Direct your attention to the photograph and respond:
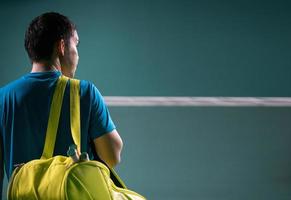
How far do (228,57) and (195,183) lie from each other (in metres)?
0.96

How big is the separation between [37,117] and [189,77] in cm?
310

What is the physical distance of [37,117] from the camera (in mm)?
1690

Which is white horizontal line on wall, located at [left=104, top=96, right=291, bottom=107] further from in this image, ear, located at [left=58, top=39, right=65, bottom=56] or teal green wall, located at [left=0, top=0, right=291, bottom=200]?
ear, located at [left=58, top=39, right=65, bottom=56]

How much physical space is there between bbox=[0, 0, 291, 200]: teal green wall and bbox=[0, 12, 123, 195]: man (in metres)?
2.84

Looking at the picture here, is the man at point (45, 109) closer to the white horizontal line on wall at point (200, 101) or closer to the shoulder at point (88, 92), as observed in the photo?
the shoulder at point (88, 92)

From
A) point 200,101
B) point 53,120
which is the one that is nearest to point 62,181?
point 53,120

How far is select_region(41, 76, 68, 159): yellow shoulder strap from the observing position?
1655mm

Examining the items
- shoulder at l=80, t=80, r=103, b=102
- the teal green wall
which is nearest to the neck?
shoulder at l=80, t=80, r=103, b=102

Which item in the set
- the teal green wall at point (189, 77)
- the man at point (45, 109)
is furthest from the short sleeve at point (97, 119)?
the teal green wall at point (189, 77)

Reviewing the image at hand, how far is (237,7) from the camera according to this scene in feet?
15.8

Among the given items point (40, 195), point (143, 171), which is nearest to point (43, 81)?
point (40, 195)

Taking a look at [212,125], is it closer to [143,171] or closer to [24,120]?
[143,171]

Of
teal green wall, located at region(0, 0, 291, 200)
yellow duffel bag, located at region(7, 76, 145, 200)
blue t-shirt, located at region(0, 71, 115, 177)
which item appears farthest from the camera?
teal green wall, located at region(0, 0, 291, 200)

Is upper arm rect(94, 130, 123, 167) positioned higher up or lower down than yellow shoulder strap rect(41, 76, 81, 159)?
lower down
